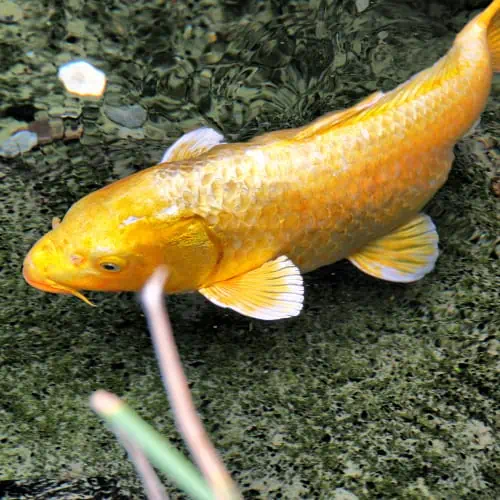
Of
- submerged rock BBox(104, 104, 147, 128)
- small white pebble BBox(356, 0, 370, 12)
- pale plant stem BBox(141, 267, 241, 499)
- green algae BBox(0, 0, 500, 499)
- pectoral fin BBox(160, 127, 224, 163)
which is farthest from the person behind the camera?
small white pebble BBox(356, 0, 370, 12)

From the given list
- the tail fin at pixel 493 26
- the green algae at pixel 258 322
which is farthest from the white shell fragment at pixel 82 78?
the tail fin at pixel 493 26

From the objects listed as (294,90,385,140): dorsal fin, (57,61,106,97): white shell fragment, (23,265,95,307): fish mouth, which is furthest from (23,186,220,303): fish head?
(57,61,106,97): white shell fragment

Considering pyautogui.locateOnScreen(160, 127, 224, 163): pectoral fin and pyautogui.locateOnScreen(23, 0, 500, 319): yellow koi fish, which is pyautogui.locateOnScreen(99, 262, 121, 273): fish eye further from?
pyautogui.locateOnScreen(160, 127, 224, 163): pectoral fin

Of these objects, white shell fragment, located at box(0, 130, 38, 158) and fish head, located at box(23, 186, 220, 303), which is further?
Result: white shell fragment, located at box(0, 130, 38, 158)

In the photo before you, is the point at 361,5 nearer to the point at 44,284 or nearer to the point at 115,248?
the point at 115,248

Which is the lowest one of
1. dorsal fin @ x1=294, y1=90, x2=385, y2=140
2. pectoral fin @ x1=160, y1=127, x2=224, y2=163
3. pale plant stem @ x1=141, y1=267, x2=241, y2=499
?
pectoral fin @ x1=160, y1=127, x2=224, y2=163

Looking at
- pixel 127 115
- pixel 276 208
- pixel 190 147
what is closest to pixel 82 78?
pixel 127 115

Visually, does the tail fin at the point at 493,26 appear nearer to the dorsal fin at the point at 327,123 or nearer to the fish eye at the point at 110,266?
the dorsal fin at the point at 327,123
